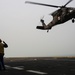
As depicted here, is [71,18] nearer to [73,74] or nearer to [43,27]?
[43,27]

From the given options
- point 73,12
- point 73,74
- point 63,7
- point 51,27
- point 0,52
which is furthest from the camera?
point 51,27

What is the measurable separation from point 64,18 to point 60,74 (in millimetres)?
25542

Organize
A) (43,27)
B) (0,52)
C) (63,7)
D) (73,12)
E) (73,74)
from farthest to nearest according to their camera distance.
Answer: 1. (43,27)
2. (63,7)
3. (73,12)
4. (0,52)
5. (73,74)

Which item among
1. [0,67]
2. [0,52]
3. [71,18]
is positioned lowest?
[0,67]

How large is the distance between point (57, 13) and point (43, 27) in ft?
24.5

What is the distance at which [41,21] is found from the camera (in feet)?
181

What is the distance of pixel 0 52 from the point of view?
1855 centimetres

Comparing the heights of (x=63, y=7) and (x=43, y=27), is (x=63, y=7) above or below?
above

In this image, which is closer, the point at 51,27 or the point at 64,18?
the point at 64,18

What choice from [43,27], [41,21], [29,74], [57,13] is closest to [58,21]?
[57,13]

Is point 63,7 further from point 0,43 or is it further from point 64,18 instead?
point 0,43

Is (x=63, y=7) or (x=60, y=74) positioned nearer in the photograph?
(x=60, y=74)

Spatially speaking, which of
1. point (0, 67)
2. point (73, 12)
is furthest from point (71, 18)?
point (0, 67)

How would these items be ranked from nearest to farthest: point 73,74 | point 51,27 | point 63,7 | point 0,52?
point 73,74 → point 0,52 → point 63,7 → point 51,27
